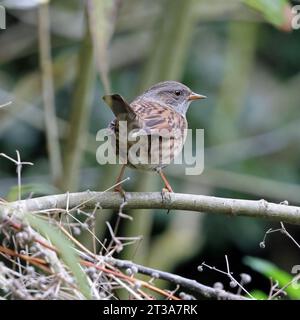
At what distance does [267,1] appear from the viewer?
2719 millimetres

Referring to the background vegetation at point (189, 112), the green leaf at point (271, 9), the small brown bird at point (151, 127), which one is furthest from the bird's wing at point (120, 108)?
the background vegetation at point (189, 112)

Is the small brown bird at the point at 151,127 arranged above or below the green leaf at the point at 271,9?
below

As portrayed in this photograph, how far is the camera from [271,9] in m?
2.71

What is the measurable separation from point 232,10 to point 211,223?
224 cm

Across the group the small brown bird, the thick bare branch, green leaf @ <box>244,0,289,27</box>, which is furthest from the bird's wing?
green leaf @ <box>244,0,289,27</box>

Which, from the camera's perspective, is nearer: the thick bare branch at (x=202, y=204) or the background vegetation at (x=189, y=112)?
the thick bare branch at (x=202, y=204)

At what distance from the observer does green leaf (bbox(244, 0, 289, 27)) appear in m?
2.68

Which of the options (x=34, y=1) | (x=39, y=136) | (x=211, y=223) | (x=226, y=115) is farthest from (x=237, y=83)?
(x=34, y=1)

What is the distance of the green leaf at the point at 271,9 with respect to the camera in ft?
8.80

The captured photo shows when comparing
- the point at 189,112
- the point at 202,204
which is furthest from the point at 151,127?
the point at 189,112

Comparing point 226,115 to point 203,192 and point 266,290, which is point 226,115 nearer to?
point 203,192

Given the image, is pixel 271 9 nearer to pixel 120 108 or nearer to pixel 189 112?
pixel 120 108

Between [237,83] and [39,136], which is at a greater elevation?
[237,83]

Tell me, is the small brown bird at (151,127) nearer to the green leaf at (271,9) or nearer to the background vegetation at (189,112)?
the green leaf at (271,9)
